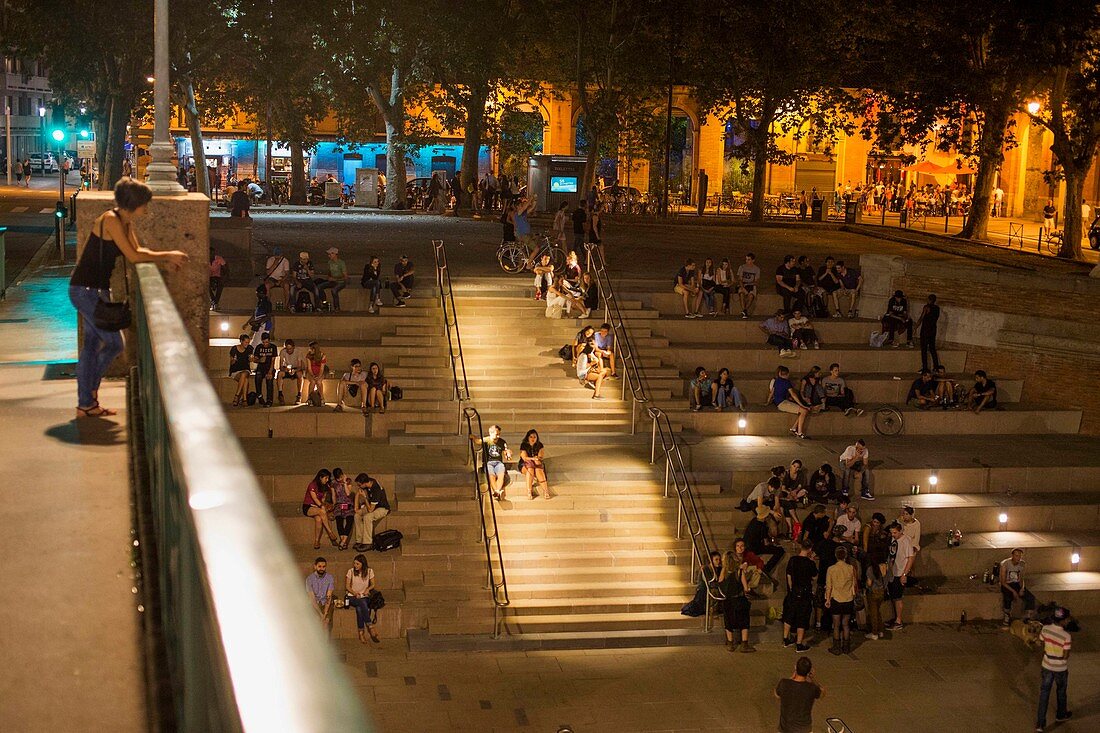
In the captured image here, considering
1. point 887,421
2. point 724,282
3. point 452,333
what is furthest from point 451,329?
point 887,421

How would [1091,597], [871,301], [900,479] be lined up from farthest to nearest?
1. [871,301]
2. [900,479]
3. [1091,597]

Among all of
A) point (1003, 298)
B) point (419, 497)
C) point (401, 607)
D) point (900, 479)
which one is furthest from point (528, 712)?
point (1003, 298)

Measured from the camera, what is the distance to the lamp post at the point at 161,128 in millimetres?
9062

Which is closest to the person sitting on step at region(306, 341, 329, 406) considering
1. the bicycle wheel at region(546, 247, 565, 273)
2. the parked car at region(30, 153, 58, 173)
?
the bicycle wheel at region(546, 247, 565, 273)

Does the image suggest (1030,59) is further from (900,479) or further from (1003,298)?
(900,479)

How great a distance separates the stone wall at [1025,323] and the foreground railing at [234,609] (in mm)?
26440

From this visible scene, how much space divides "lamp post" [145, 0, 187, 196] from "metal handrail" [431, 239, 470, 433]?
12048mm

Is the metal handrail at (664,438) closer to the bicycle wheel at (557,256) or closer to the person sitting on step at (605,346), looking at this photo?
the person sitting on step at (605,346)

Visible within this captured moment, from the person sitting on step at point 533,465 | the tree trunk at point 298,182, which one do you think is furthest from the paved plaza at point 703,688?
the tree trunk at point 298,182

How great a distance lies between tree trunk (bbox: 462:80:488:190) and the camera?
51156 mm

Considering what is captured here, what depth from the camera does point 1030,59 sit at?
3606 cm

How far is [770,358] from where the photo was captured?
27312mm

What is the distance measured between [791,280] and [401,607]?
43.6 ft

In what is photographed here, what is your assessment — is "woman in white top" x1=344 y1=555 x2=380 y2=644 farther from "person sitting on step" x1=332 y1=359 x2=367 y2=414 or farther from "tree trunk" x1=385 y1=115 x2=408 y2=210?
"tree trunk" x1=385 y1=115 x2=408 y2=210
